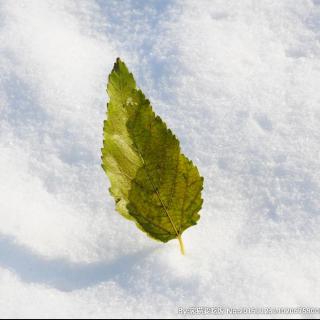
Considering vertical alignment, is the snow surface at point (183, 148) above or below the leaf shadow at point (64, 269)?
above

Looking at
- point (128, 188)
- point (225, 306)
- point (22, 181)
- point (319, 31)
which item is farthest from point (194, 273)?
point (319, 31)

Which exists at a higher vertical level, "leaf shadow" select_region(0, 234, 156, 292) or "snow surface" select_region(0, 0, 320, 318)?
"snow surface" select_region(0, 0, 320, 318)

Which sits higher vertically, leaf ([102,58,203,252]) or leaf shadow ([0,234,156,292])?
leaf ([102,58,203,252])

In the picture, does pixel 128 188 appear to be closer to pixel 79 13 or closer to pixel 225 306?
pixel 225 306

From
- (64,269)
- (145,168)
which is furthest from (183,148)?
(64,269)

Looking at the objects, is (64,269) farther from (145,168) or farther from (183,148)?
(183,148)
